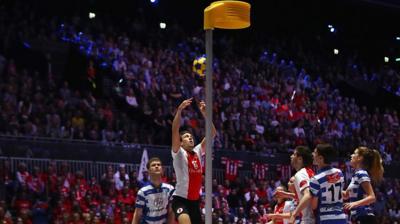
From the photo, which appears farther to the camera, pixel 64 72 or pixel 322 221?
pixel 64 72

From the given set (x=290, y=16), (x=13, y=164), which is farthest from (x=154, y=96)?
(x=290, y=16)

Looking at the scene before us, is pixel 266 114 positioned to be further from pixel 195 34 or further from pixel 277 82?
pixel 195 34

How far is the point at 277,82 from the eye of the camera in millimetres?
28891

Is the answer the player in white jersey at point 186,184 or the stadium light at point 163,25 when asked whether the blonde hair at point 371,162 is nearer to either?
the player in white jersey at point 186,184

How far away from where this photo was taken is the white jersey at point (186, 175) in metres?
9.96

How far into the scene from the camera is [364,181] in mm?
9445

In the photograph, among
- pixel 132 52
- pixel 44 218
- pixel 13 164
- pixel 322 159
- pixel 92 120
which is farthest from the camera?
pixel 132 52

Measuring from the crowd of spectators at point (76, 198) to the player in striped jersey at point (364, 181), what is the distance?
6147 mm

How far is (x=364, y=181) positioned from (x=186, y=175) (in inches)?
91.5

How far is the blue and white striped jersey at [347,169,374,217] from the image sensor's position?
948 cm

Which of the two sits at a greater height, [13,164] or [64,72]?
[64,72]

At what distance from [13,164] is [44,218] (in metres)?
2.08

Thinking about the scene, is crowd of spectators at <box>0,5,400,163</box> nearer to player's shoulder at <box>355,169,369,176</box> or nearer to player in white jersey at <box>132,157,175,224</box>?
player in white jersey at <box>132,157,175,224</box>

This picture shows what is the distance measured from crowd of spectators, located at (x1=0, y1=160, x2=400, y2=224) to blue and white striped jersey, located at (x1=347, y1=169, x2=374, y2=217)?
613cm
